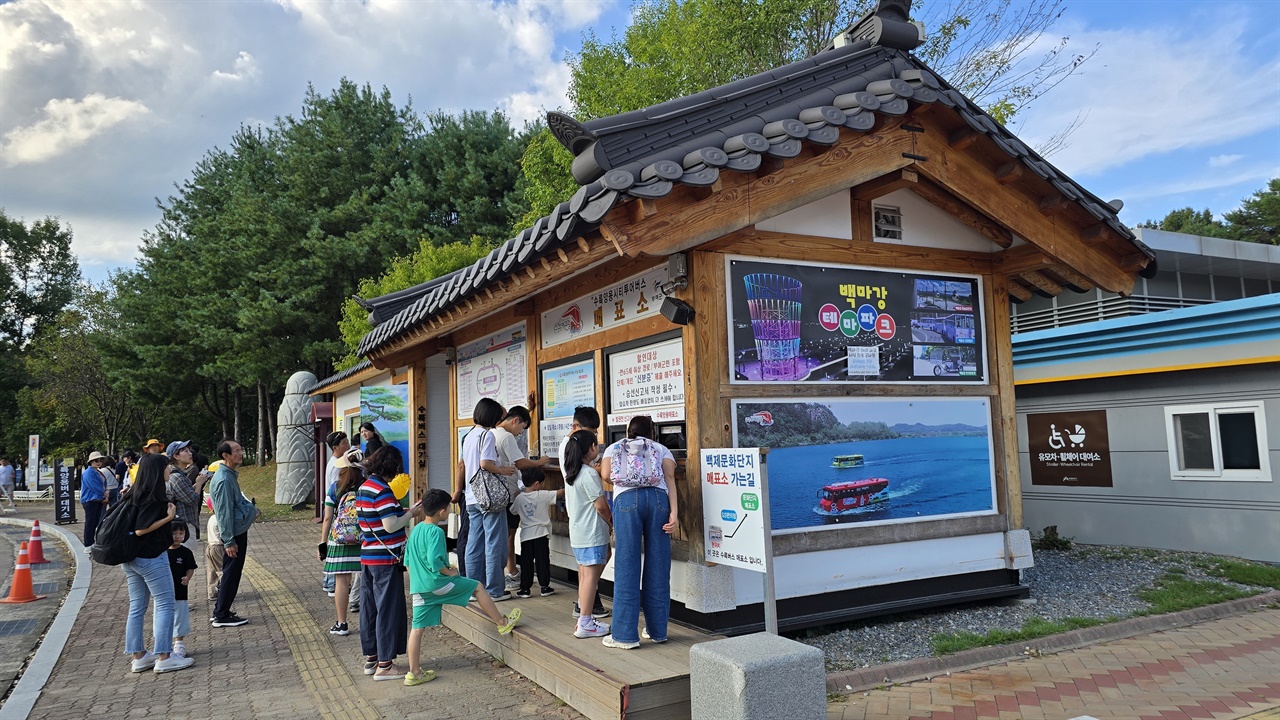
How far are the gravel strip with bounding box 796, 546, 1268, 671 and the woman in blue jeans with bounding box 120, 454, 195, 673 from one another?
5.20 m

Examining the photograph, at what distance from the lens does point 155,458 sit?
643 cm

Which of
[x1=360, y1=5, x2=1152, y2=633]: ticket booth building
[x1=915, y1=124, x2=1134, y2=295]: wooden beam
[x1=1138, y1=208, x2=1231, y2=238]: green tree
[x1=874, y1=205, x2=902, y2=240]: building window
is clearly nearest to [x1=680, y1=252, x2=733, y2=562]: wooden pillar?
[x1=360, y1=5, x2=1152, y2=633]: ticket booth building

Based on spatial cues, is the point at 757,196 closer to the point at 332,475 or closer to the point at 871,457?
the point at 871,457

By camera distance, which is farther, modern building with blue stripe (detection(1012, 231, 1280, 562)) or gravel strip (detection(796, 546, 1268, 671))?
modern building with blue stripe (detection(1012, 231, 1280, 562))

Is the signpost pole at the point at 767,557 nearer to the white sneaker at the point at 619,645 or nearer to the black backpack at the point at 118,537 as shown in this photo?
the white sneaker at the point at 619,645

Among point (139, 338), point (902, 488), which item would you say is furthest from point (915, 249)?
point (139, 338)

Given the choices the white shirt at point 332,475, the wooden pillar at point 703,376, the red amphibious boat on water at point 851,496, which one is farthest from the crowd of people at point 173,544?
the red amphibious boat on water at point 851,496

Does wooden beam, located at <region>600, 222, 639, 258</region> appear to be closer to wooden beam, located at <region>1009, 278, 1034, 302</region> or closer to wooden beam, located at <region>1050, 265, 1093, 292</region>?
wooden beam, located at <region>1050, 265, 1093, 292</region>

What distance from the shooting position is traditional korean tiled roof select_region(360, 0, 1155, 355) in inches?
193

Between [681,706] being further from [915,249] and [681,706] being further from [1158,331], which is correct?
[1158,331]

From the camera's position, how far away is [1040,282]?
7.86 metres

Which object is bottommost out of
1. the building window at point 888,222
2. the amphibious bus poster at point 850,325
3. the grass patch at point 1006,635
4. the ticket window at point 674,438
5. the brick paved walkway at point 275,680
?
the brick paved walkway at point 275,680

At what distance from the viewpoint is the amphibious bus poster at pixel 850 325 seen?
6090 millimetres

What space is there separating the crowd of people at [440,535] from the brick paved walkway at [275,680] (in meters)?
0.23
